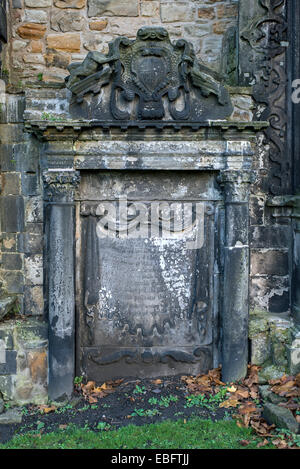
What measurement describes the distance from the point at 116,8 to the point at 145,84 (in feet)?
6.22

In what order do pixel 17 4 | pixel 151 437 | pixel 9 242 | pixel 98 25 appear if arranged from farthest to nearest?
1. pixel 98 25
2. pixel 17 4
3. pixel 9 242
4. pixel 151 437

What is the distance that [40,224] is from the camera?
4609mm

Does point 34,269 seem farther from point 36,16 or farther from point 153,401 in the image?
point 36,16

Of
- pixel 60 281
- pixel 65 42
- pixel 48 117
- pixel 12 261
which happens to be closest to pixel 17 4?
pixel 65 42

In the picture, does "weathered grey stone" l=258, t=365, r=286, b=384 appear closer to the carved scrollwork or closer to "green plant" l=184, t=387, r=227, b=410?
"green plant" l=184, t=387, r=227, b=410

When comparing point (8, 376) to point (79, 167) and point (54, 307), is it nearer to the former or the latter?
point (54, 307)

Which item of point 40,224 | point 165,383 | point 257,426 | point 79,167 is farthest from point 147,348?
point 79,167

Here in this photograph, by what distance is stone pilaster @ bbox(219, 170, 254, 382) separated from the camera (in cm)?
450

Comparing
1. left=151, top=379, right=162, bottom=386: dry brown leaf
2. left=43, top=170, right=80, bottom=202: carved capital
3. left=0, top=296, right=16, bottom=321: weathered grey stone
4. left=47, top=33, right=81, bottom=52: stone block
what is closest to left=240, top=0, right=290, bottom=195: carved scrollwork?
left=47, top=33, right=81, bottom=52: stone block

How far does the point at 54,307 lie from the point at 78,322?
39 cm

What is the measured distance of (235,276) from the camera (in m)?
4.51

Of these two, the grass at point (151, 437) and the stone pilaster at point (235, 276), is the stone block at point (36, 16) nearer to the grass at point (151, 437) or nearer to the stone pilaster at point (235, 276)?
the stone pilaster at point (235, 276)

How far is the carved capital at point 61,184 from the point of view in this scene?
169 inches

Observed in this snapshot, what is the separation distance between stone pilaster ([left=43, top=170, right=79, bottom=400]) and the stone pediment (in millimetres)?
745
